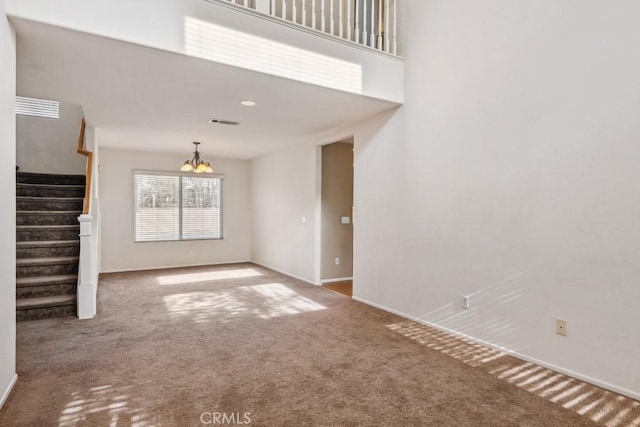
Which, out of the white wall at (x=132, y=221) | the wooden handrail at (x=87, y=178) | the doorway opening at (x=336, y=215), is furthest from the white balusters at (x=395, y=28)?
the white wall at (x=132, y=221)

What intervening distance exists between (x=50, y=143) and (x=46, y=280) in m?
3.41

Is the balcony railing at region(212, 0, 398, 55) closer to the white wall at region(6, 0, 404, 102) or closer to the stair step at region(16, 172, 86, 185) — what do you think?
the white wall at region(6, 0, 404, 102)

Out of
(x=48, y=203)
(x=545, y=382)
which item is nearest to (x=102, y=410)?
(x=545, y=382)

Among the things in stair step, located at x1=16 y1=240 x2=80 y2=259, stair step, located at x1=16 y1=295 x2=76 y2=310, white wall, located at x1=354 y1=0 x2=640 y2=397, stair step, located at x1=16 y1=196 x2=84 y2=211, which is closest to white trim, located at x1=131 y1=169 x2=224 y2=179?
stair step, located at x1=16 y1=196 x2=84 y2=211

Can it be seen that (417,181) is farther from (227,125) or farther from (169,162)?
(169,162)

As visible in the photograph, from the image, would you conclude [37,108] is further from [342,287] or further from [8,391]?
[342,287]

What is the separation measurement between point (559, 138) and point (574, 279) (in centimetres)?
105

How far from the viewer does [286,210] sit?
22.3 feet

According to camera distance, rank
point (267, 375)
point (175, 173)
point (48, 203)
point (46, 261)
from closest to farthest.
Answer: point (267, 375), point (46, 261), point (48, 203), point (175, 173)

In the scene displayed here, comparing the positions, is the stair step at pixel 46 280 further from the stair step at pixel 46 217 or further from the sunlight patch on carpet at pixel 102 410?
the sunlight patch on carpet at pixel 102 410

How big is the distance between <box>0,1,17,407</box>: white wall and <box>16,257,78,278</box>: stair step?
2147 millimetres

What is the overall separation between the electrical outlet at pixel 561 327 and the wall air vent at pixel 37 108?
7977mm

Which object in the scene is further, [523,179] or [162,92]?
[162,92]

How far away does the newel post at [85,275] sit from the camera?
4027 millimetres
